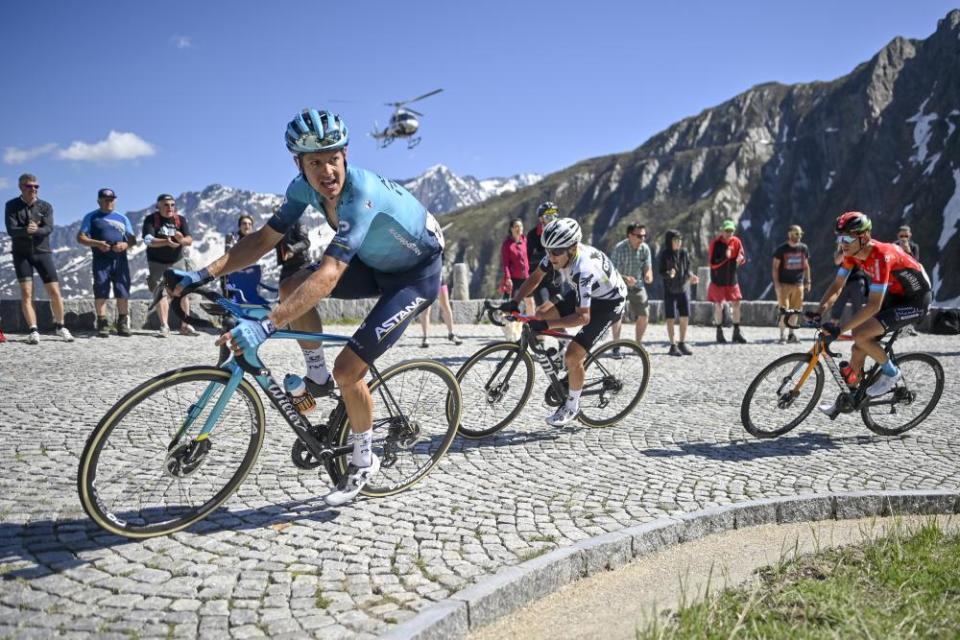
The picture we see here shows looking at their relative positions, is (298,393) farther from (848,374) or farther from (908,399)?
(908,399)

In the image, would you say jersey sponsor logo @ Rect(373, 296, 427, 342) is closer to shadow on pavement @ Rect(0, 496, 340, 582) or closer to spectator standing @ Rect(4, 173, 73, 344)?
shadow on pavement @ Rect(0, 496, 340, 582)

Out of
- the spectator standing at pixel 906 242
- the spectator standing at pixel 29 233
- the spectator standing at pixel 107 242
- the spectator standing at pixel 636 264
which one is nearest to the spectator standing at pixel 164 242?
the spectator standing at pixel 107 242

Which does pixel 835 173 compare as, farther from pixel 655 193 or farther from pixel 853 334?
pixel 853 334

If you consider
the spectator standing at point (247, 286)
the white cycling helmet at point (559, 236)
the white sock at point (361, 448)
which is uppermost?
the white cycling helmet at point (559, 236)

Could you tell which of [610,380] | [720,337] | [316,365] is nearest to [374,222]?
[316,365]

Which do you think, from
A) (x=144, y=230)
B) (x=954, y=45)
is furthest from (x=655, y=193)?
(x=144, y=230)

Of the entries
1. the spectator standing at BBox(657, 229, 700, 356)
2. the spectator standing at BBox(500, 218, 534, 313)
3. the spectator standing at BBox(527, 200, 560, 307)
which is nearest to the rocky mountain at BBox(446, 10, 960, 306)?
the spectator standing at BBox(657, 229, 700, 356)

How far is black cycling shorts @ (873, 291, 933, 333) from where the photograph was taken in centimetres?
577

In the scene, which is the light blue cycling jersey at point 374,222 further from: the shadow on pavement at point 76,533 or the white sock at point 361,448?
the shadow on pavement at point 76,533

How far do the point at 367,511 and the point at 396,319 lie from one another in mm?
1095

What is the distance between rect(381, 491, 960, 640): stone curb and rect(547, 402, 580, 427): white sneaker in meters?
1.95

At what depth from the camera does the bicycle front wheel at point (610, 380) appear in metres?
6.13

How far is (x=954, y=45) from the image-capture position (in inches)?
4149

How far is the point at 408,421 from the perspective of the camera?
4.39 m
